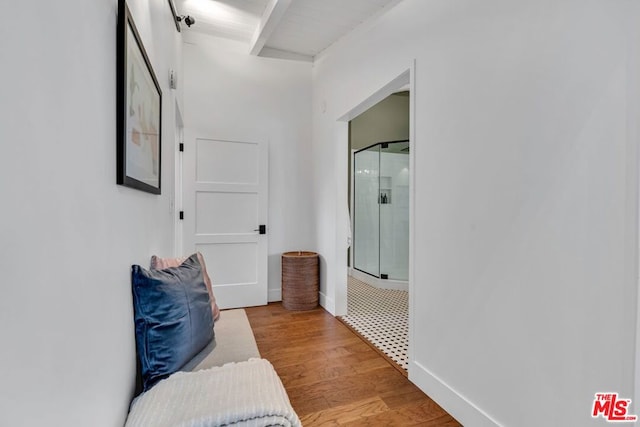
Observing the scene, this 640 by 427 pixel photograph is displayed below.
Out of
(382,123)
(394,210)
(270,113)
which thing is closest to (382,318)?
(394,210)

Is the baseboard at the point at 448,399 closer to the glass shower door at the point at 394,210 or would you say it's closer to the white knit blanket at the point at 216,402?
the white knit blanket at the point at 216,402

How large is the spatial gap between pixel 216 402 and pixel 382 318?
255cm

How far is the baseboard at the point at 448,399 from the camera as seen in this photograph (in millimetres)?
1613

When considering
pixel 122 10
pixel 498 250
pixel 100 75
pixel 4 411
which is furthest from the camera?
pixel 498 250

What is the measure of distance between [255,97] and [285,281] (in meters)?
2.16

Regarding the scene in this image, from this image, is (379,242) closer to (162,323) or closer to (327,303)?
(327,303)

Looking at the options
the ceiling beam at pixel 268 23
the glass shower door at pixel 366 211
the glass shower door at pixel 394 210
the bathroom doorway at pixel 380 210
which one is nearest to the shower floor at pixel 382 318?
the bathroom doorway at pixel 380 210

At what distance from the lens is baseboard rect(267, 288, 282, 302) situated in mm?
3816

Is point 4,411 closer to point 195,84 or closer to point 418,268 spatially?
point 418,268

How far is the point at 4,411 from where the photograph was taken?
1.55 feet

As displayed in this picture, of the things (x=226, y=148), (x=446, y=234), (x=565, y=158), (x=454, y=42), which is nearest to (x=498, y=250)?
(x=446, y=234)

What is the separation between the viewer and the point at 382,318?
3281 millimetres

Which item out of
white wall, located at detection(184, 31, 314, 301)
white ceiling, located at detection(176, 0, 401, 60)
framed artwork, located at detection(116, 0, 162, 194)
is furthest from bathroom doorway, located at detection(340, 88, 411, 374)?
framed artwork, located at detection(116, 0, 162, 194)

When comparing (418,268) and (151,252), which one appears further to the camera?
(418,268)
